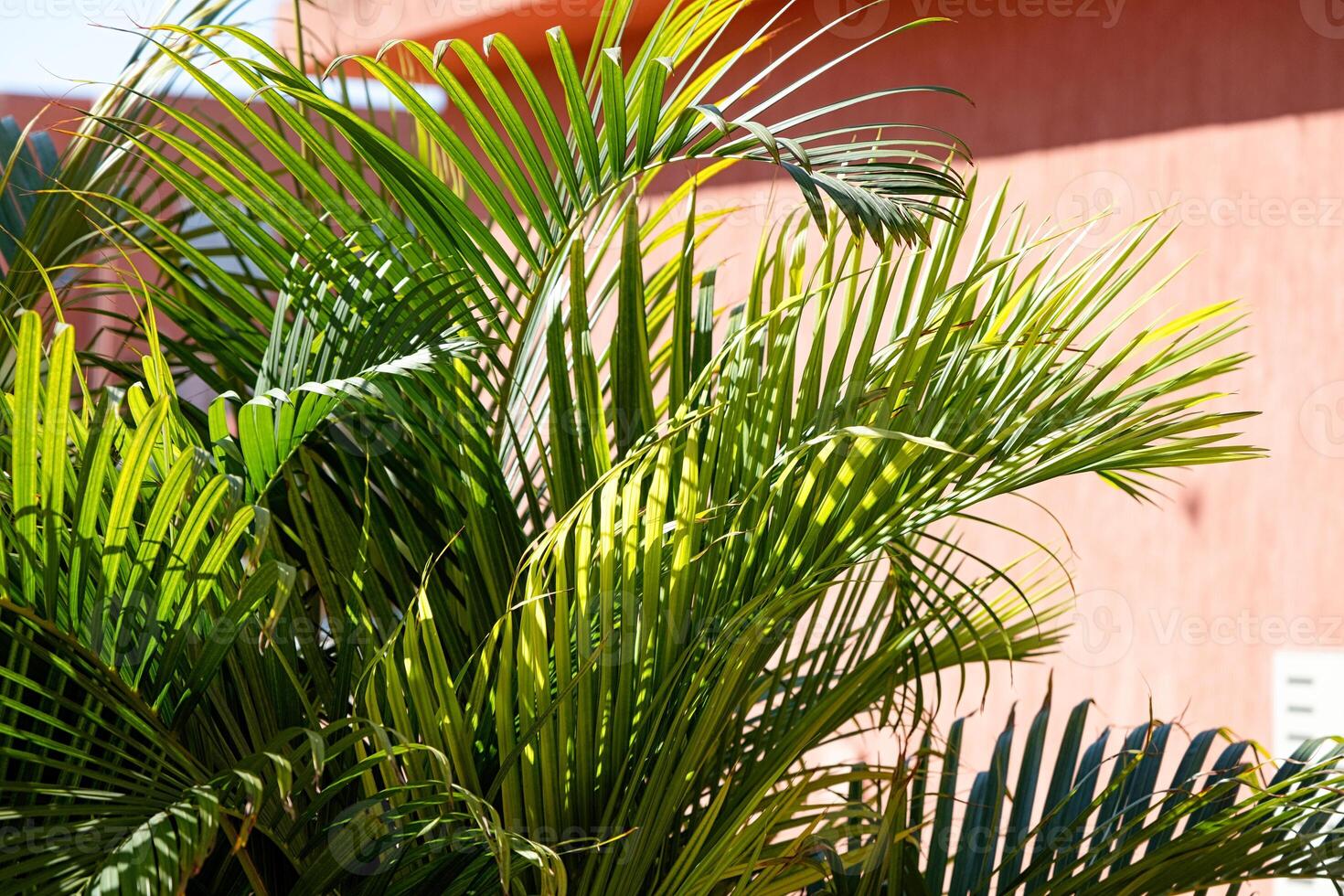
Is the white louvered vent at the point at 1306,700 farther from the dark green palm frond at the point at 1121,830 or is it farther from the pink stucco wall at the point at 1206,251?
the dark green palm frond at the point at 1121,830

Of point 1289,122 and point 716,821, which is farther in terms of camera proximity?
point 1289,122

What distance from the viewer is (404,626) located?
3.36ft

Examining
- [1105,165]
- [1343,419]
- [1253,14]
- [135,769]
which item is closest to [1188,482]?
[1343,419]

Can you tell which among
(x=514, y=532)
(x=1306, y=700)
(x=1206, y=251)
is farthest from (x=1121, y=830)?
(x=1206, y=251)

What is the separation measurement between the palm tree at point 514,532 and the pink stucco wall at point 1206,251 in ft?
3.89

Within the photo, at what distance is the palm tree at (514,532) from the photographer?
2.89ft

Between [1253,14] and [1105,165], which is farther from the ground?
[1253,14]

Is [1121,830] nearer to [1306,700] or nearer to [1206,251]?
[1306,700]

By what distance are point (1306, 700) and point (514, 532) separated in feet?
6.04

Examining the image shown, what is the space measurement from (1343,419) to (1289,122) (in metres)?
0.61

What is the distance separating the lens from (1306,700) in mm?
2355

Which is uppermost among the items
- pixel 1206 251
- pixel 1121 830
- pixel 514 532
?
pixel 1206 251

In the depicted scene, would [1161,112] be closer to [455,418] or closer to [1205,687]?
[1205,687]

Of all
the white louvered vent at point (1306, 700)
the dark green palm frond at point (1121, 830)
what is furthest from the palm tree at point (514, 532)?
the white louvered vent at point (1306, 700)
